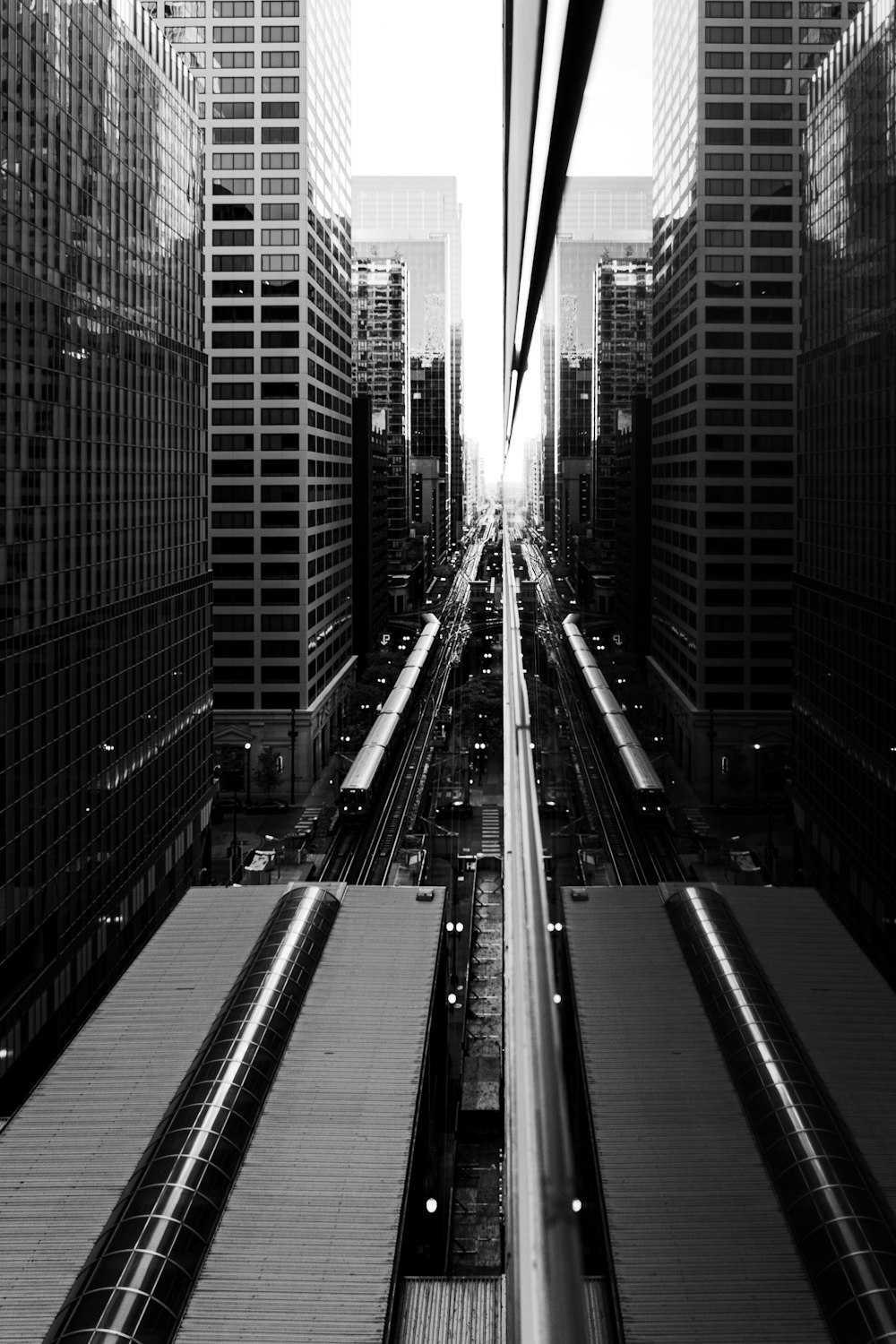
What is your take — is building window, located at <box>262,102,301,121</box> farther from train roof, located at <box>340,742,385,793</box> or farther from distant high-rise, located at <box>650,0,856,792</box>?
distant high-rise, located at <box>650,0,856,792</box>

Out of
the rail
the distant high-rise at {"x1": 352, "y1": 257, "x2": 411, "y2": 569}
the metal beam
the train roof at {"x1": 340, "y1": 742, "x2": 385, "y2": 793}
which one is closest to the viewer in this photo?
the rail

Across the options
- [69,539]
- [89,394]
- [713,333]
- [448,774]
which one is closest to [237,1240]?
[713,333]

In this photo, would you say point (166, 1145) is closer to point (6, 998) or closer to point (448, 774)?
point (6, 998)

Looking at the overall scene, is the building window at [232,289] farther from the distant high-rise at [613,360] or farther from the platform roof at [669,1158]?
the platform roof at [669,1158]

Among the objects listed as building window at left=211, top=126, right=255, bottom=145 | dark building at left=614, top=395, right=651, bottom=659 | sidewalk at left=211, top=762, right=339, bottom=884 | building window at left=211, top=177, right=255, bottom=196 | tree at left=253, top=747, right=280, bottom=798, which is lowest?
sidewalk at left=211, top=762, right=339, bottom=884

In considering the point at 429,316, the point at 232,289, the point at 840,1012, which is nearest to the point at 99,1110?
the point at 840,1012

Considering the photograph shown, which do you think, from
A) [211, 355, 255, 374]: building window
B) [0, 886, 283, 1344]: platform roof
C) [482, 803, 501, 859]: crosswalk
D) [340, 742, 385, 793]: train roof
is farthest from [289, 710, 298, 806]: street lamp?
[0, 886, 283, 1344]: platform roof
